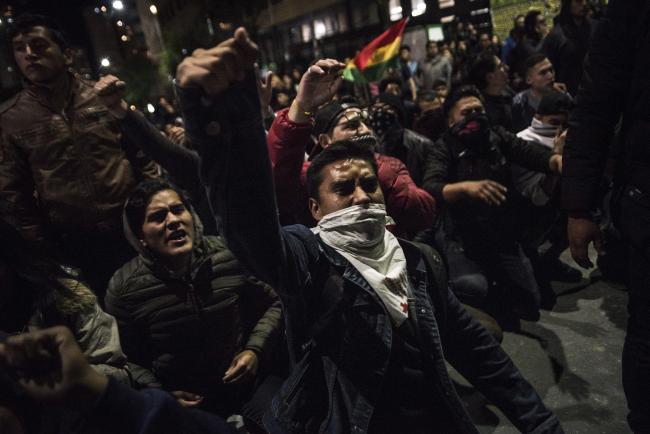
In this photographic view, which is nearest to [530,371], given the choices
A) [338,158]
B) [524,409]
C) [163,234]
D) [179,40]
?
[524,409]

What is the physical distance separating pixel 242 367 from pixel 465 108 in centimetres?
280

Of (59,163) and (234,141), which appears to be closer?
(234,141)

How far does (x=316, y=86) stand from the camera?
2.19 m

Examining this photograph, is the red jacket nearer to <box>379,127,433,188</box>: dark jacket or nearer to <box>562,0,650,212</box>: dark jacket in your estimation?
<box>379,127,433,188</box>: dark jacket

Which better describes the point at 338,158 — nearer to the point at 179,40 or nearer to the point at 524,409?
the point at 524,409

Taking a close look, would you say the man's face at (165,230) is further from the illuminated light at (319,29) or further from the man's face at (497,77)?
the illuminated light at (319,29)

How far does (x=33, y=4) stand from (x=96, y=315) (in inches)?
1044

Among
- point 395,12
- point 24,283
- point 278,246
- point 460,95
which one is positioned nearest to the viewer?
point 278,246

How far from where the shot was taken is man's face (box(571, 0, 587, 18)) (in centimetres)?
602

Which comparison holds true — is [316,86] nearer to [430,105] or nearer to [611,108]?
[611,108]

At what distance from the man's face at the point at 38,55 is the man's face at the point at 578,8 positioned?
6072mm

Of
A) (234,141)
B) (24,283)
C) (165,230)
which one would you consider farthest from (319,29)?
(234,141)

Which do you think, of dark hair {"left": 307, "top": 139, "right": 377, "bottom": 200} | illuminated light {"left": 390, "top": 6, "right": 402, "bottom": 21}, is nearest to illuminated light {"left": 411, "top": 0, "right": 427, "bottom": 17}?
illuminated light {"left": 390, "top": 6, "right": 402, "bottom": 21}

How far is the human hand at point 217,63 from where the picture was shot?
3.13 ft
